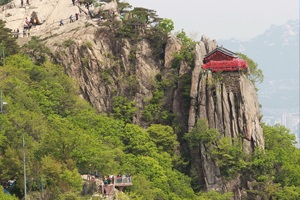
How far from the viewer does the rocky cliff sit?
68.1 meters

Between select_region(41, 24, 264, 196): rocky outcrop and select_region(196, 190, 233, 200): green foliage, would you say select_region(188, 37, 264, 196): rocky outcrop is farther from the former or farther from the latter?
select_region(196, 190, 233, 200): green foliage

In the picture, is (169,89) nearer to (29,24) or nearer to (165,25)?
(165,25)

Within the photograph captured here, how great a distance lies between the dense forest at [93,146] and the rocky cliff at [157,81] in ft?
4.20

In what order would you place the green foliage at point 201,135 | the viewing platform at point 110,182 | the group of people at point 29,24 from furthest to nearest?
the group of people at point 29,24
the green foliage at point 201,135
the viewing platform at point 110,182

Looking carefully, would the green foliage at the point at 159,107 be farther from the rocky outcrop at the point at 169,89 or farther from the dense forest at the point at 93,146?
the rocky outcrop at the point at 169,89

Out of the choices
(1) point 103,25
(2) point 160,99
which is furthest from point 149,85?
(1) point 103,25

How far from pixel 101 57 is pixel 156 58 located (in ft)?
23.0

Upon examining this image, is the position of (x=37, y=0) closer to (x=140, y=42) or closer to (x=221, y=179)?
(x=140, y=42)

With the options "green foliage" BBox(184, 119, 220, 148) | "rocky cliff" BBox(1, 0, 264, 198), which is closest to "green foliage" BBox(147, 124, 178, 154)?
"green foliage" BBox(184, 119, 220, 148)

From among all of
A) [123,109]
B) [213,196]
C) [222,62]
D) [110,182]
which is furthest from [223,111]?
[110,182]

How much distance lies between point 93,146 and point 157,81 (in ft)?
82.6

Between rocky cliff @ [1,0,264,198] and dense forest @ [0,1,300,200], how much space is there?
128 centimetres

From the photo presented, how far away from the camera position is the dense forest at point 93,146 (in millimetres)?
45784

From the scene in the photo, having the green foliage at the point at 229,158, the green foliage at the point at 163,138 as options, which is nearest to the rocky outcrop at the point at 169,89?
the green foliage at the point at 229,158
